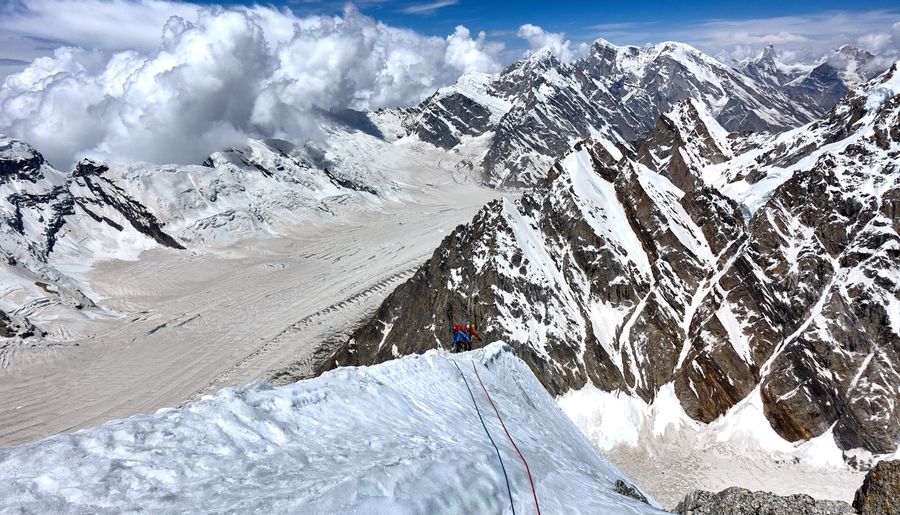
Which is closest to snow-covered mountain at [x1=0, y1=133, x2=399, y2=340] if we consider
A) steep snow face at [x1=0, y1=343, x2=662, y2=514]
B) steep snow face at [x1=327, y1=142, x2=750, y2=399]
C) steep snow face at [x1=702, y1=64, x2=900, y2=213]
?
steep snow face at [x1=327, y1=142, x2=750, y2=399]

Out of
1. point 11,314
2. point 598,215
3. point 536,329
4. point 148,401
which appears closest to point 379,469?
point 536,329

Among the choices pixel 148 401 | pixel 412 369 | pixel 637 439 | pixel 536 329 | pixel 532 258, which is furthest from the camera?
pixel 148 401

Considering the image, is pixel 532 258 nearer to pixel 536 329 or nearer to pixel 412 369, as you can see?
pixel 536 329

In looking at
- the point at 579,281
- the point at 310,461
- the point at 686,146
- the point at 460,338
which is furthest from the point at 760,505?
the point at 686,146

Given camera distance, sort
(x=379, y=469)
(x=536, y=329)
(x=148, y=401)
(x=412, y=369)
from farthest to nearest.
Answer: (x=148, y=401) < (x=536, y=329) < (x=412, y=369) < (x=379, y=469)

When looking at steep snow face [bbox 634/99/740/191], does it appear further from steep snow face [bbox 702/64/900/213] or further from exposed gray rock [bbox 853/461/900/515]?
exposed gray rock [bbox 853/461/900/515]

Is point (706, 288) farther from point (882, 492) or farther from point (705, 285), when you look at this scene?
point (882, 492)

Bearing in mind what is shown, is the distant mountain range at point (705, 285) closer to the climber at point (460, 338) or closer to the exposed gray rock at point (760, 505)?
the climber at point (460, 338)
